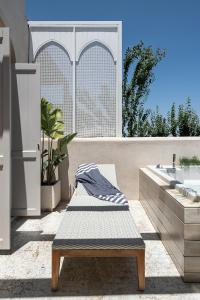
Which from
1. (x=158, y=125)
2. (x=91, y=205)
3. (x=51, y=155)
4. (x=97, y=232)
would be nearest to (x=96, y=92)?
(x=51, y=155)

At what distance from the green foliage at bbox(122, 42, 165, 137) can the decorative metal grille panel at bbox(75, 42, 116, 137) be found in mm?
4033

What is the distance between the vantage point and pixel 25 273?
292 cm

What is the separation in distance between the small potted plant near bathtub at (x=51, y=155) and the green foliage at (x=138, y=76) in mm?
6043

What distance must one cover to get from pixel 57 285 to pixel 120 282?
0.60m

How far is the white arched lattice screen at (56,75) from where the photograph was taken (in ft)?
25.2

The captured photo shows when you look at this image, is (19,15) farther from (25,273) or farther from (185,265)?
(185,265)

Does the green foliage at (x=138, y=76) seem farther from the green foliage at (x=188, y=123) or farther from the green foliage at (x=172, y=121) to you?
the green foliage at (x=188, y=123)

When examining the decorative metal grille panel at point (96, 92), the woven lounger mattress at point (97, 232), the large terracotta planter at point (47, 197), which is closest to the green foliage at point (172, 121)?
the decorative metal grille panel at point (96, 92)

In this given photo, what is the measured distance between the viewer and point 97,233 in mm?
2768

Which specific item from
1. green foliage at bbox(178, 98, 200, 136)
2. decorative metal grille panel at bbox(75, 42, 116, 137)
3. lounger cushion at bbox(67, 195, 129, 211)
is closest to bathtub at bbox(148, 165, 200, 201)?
lounger cushion at bbox(67, 195, 129, 211)

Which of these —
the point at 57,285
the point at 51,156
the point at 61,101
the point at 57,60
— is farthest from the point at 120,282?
the point at 57,60

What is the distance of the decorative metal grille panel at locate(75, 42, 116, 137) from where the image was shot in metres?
7.68

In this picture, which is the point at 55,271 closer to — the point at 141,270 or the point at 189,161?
the point at 141,270

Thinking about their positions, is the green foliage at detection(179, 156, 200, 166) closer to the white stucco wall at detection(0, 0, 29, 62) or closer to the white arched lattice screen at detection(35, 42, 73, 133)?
the white arched lattice screen at detection(35, 42, 73, 133)
